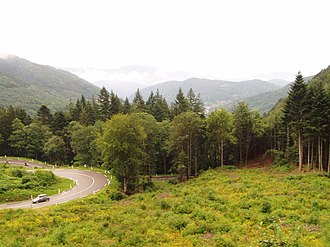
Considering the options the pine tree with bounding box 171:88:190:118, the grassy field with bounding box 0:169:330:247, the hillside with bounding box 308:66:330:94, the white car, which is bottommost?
the white car

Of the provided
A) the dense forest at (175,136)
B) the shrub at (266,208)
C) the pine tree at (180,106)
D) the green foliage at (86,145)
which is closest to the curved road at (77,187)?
the dense forest at (175,136)

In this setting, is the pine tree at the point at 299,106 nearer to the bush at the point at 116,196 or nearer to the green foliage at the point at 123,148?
the green foliage at the point at 123,148

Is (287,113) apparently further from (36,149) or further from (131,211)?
(36,149)

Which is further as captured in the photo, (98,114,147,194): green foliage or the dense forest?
the dense forest

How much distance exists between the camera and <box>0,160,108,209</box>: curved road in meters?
32.8

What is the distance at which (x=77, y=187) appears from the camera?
4134 cm

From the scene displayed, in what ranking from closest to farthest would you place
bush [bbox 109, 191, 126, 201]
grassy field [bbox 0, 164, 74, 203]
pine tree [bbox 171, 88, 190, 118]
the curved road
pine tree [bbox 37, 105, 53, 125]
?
the curved road
grassy field [bbox 0, 164, 74, 203]
bush [bbox 109, 191, 126, 201]
pine tree [bbox 171, 88, 190, 118]
pine tree [bbox 37, 105, 53, 125]

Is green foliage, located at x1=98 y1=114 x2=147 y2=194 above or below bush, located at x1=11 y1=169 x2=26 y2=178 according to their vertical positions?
above

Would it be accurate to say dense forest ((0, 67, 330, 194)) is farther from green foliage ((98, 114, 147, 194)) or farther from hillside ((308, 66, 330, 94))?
hillside ((308, 66, 330, 94))

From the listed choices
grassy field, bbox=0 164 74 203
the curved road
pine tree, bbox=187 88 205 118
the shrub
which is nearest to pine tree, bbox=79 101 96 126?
the curved road

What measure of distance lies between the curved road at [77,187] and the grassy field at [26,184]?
1584mm

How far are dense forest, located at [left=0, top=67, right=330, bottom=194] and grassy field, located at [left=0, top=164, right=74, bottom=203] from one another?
8335 mm

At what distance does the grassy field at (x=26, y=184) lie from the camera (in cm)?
3522

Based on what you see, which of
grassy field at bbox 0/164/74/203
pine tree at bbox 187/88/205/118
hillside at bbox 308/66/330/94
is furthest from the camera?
pine tree at bbox 187/88/205/118
